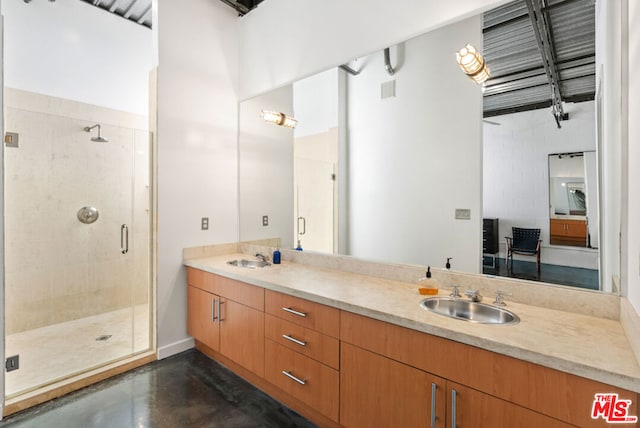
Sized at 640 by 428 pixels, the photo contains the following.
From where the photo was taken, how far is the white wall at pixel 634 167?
1107 millimetres

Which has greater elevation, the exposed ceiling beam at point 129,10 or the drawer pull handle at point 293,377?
the exposed ceiling beam at point 129,10

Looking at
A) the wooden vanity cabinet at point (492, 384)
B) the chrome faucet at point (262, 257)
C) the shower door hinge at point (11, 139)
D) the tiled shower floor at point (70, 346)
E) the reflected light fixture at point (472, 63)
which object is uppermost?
the reflected light fixture at point (472, 63)

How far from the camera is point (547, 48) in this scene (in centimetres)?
208

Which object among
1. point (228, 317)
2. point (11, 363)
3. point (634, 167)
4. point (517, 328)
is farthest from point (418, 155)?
point (11, 363)

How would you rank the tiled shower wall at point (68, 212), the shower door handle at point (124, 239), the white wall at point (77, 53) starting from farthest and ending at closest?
the shower door handle at point (124, 239) → the white wall at point (77, 53) → the tiled shower wall at point (68, 212)

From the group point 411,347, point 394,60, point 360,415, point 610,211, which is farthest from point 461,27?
point 360,415

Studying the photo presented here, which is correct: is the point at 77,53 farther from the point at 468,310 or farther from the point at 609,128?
the point at 609,128

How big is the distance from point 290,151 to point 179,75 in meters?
1.21

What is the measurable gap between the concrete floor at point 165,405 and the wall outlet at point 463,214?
1600 millimetres

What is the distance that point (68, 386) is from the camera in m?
2.27

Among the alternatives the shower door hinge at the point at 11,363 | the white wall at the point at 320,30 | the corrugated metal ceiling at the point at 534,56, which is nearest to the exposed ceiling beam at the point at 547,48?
the corrugated metal ceiling at the point at 534,56

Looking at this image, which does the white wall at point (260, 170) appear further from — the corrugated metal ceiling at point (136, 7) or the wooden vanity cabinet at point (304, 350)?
the wooden vanity cabinet at point (304, 350)

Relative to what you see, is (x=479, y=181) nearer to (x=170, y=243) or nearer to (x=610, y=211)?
(x=610, y=211)

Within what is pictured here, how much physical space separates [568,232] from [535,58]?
116 centimetres
